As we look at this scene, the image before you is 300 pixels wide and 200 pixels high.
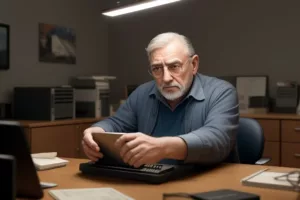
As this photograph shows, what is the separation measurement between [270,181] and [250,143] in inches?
32.0

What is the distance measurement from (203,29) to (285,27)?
33.8 inches

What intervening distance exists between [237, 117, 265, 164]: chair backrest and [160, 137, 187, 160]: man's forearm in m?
0.75

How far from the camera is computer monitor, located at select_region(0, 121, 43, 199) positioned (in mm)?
1117

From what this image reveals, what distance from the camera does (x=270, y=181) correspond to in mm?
1430

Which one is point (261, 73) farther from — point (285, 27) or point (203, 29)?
point (203, 29)

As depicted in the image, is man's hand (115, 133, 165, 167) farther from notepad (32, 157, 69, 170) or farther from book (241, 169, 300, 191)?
notepad (32, 157, 69, 170)

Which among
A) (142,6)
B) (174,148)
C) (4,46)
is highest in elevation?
(142,6)

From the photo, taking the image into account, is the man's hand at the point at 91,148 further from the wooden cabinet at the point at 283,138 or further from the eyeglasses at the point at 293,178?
the wooden cabinet at the point at 283,138

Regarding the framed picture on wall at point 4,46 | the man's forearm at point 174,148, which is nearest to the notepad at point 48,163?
the man's forearm at point 174,148

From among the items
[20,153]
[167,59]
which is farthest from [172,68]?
[20,153]

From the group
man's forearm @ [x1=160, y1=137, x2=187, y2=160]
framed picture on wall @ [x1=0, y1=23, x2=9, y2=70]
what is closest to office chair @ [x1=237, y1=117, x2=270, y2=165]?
man's forearm @ [x1=160, y1=137, x2=187, y2=160]

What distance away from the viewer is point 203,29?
4410 mm

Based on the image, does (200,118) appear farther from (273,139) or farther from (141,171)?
(273,139)

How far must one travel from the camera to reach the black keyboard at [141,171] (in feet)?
4.82
